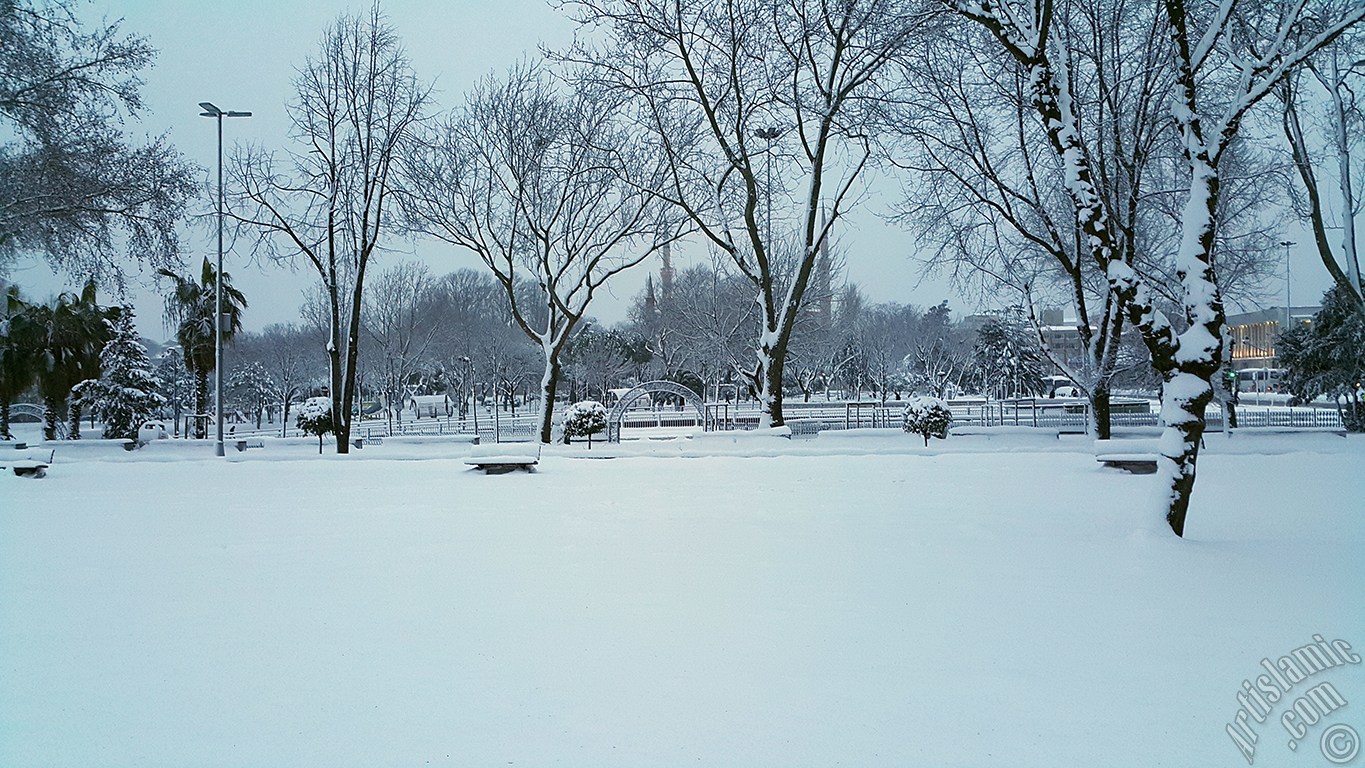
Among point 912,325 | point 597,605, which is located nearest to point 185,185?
point 597,605

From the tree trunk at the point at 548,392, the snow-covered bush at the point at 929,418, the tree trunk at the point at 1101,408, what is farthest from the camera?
the tree trunk at the point at 548,392

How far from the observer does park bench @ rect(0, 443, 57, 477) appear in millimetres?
16109

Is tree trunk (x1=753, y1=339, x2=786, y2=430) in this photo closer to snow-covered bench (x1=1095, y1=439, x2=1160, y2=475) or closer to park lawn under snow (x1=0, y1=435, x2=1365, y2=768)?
snow-covered bench (x1=1095, y1=439, x2=1160, y2=475)

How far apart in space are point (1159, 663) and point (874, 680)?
1.66 metres

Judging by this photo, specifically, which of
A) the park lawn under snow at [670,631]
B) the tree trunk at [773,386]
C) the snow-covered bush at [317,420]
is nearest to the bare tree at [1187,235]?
the park lawn under snow at [670,631]

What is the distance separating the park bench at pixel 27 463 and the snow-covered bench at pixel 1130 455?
62.3 feet

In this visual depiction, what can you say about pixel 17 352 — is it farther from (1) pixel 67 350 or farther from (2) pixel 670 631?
(2) pixel 670 631

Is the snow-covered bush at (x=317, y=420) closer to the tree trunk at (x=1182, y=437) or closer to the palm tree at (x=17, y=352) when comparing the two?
the palm tree at (x=17, y=352)

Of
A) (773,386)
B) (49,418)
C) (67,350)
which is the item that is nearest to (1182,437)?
(773,386)

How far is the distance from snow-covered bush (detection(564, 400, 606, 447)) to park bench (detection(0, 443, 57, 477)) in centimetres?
1214

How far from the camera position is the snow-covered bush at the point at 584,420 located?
80.9ft

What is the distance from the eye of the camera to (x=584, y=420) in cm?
2470

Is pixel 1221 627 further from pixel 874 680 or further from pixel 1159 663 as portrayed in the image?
pixel 874 680

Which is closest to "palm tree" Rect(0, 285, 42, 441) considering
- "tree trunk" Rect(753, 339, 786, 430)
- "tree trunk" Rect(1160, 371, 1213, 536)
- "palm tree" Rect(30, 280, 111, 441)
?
"palm tree" Rect(30, 280, 111, 441)
